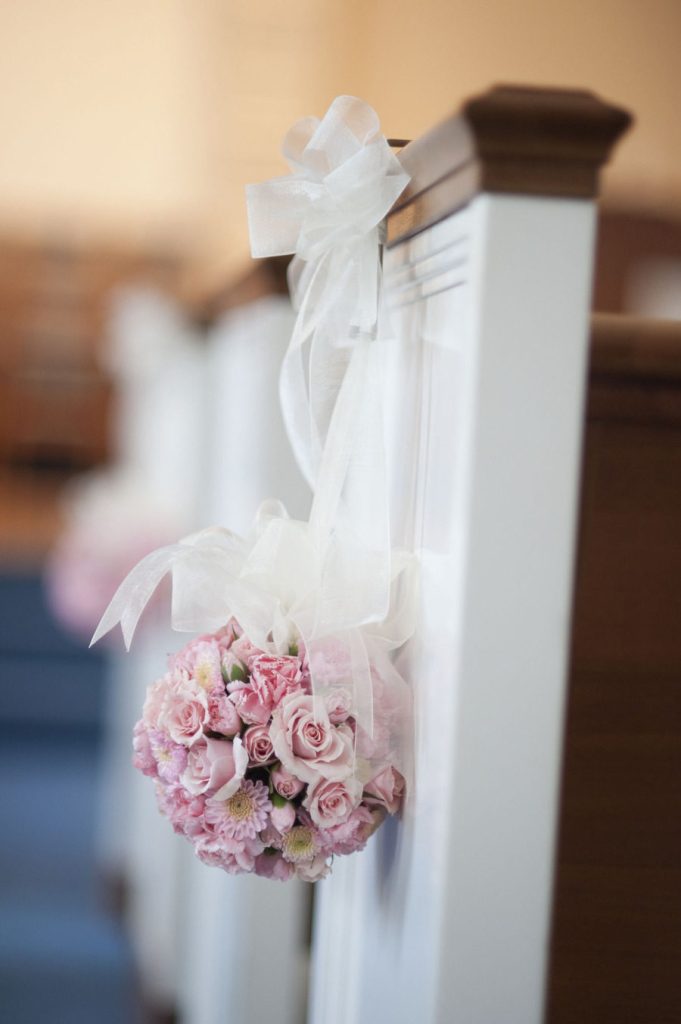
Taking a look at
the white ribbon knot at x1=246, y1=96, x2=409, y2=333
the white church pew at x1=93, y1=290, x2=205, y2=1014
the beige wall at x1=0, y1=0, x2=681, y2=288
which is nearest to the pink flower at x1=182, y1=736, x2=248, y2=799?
the white ribbon knot at x1=246, y1=96, x2=409, y2=333

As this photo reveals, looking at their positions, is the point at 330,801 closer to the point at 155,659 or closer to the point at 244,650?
the point at 244,650

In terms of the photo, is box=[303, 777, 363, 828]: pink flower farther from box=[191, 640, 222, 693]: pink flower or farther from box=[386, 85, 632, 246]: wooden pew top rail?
box=[386, 85, 632, 246]: wooden pew top rail

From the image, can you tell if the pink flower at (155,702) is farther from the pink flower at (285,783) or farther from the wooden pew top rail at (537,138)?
the wooden pew top rail at (537,138)

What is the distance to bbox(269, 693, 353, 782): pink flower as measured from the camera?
110cm

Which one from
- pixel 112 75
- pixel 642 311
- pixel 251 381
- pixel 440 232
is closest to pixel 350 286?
pixel 440 232

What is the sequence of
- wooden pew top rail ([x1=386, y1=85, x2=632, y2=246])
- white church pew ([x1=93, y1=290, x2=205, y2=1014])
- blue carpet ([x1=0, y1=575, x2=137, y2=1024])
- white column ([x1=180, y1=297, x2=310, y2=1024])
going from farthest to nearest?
1. blue carpet ([x1=0, y1=575, x2=137, y2=1024])
2. white church pew ([x1=93, y1=290, x2=205, y2=1014])
3. white column ([x1=180, y1=297, x2=310, y2=1024])
4. wooden pew top rail ([x1=386, y1=85, x2=632, y2=246])

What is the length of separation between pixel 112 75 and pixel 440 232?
7774 mm

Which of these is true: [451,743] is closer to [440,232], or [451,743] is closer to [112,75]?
[440,232]

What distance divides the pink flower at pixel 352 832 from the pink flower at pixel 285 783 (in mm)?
44

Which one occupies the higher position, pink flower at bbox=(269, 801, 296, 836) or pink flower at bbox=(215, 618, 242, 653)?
pink flower at bbox=(215, 618, 242, 653)

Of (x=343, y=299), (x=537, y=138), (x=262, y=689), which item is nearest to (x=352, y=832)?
(x=262, y=689)

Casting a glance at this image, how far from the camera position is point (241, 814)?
1113 millimetres

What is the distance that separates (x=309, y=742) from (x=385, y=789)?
0.10 meters

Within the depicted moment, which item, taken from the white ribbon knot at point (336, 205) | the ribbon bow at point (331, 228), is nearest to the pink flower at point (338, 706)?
the ribbon bow at point (331, 228)
